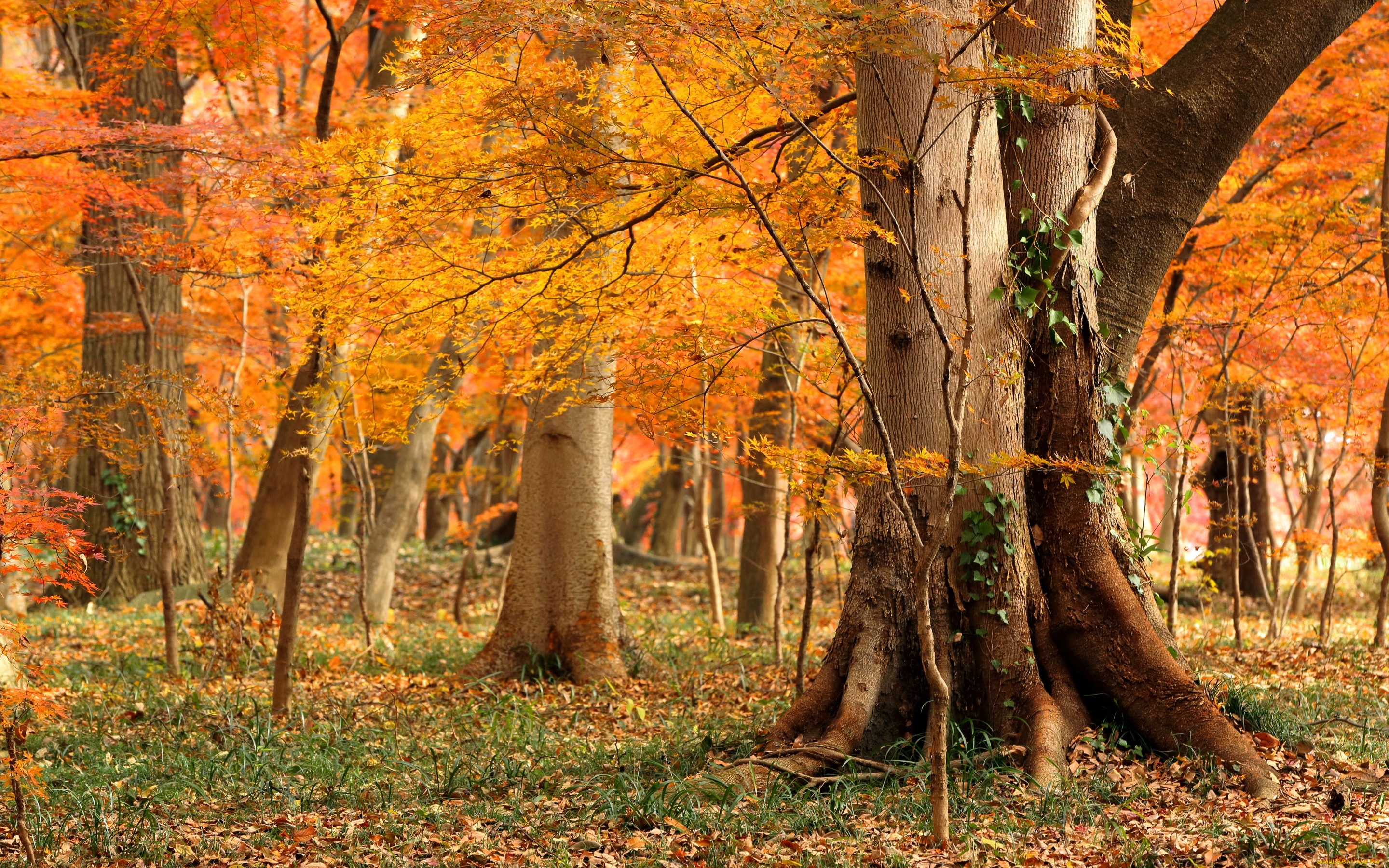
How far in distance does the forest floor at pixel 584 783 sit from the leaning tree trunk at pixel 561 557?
31 centimetres

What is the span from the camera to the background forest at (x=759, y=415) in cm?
378

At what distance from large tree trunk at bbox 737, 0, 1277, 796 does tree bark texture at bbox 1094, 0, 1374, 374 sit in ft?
1.70

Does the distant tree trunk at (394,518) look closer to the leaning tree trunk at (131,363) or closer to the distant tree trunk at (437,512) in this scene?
the leaning tree trunk at (131,363)

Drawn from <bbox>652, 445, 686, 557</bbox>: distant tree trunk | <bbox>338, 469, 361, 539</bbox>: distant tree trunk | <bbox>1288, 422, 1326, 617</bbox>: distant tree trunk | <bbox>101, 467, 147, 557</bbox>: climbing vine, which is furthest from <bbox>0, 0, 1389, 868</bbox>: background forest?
<bbox>338, 469, 361, 539</bbox>: distant tree trunk

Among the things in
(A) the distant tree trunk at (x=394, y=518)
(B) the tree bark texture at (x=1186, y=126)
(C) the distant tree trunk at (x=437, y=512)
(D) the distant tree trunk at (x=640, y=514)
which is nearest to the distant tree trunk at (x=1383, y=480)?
(B) the tree bark texture at (x=1186, y=126)

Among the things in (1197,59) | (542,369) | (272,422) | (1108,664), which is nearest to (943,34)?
(1197,59)

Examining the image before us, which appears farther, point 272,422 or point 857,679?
point 272,422

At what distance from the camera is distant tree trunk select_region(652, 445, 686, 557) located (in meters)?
15.6

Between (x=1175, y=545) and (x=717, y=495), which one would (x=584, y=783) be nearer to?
(x=1175, y=545)

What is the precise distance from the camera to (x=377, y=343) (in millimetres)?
5207

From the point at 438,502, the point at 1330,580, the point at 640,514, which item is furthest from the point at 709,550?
the point at 438,502

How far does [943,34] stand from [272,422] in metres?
13.4

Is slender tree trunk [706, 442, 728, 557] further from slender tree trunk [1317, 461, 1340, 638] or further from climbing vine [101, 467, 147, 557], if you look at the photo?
climbing vine [101, 467, 147, 557]

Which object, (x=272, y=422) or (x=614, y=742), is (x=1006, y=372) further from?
(x=272, y=422)
